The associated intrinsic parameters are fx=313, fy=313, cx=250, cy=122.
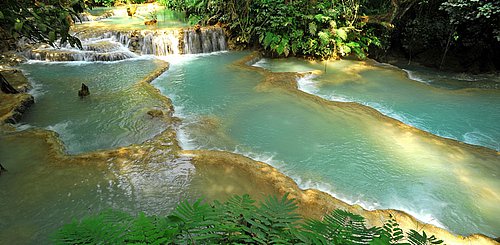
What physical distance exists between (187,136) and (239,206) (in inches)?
149

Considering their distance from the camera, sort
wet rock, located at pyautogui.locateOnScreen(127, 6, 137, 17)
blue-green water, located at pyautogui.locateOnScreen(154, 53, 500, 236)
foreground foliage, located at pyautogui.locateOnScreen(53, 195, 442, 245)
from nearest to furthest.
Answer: foreground foliage, located at pyautogui.locateOnScreen(53, 195, 442, 245)
blue-green water, located at pyautogui.locateOnScreen(154, 53, 500, 236)
wet rock, located at pyautogui.locateOnScreen(127, 6, 137, 17)

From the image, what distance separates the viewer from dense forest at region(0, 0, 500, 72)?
883 cm

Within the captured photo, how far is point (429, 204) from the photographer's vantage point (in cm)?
389

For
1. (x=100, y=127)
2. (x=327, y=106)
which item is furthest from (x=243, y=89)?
(x=100, y=127)

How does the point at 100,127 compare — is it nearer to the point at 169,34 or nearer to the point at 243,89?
the point at 243,89

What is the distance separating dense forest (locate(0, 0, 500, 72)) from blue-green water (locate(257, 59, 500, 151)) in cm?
96

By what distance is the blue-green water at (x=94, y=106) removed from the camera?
17.3 ft

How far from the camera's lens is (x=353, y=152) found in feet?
16.2

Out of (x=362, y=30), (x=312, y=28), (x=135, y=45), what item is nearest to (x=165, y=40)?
(x=135, y=45)

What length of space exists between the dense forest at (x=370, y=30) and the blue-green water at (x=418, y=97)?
96 centimetres

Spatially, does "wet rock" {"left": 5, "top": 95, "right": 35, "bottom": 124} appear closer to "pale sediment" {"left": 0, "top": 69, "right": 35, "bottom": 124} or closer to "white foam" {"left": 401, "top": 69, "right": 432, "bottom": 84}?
"pale sediment" {"left": 0, "top": 69, "right": 35, "bottom": 124}

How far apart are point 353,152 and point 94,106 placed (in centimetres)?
511

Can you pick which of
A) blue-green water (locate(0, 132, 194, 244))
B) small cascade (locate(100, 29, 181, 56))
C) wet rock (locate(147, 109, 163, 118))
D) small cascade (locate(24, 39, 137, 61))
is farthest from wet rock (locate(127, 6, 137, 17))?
blue-green water (locate(0, 132, 194, 244))

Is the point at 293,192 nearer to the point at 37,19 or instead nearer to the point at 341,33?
the point at 37,19
